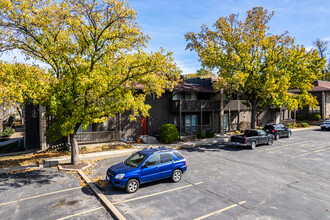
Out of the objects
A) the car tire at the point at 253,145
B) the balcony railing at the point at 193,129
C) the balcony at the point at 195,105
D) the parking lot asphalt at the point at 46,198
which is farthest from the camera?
the balcony railing at the point at 193,129

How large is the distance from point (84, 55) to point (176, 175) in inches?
400

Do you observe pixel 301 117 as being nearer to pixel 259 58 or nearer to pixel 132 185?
pixel 259 58

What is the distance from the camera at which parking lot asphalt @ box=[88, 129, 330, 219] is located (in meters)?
8.24

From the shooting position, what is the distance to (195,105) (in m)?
25.5

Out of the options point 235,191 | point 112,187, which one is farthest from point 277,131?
point 112,187

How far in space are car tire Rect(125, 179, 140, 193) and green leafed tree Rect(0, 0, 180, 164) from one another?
198 inches

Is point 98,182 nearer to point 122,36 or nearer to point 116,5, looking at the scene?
point 122,36

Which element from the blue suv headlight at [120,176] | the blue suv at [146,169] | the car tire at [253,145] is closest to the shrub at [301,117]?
the car tire at [253,145]

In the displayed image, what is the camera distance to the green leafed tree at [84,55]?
41.4 feet

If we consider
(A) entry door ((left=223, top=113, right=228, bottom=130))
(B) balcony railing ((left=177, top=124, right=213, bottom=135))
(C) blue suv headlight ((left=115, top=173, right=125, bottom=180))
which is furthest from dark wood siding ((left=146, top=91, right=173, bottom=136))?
(C) blue suv headlight ((left=115, top=173, right=125, bottom=180))

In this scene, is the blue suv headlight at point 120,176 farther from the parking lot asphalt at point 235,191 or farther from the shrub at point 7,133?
the shrub at point 7,133

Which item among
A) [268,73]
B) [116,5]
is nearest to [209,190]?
[116,5]

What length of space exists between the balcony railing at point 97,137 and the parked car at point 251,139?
11945 mm

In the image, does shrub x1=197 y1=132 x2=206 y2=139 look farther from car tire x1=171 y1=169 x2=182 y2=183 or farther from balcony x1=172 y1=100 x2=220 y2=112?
car tire x1=171 y1=169 x2=182 y2=183
